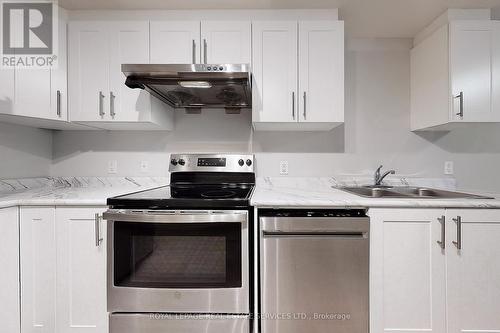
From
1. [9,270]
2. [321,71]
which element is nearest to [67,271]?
[9,270]

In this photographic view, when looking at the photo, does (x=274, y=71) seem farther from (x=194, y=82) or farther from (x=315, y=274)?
(x=315, y=274)

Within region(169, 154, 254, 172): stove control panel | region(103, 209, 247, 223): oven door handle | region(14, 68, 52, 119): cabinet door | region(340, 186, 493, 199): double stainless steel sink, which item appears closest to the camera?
region(103, 209, 247, 223): oven door handle

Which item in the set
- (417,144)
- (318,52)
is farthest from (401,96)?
(318,52)

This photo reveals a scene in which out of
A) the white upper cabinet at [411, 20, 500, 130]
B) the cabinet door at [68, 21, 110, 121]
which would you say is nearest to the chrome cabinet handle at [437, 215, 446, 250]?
the white upper cabinet at [411, 20, 500, 130]

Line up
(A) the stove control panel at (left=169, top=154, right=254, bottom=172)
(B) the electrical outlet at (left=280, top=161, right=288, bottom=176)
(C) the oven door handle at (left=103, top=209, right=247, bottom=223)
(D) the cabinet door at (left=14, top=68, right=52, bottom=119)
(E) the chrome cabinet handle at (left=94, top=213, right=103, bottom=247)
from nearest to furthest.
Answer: (C) the oven door handle at (left=103, top=209, right=247, bottom=223)
(E) the chrome cabinet handle at (left=94, top=213, right=103, bottom=247)
(D) the cabinet door at (left=14, top=68, right=52, bottom=119)
(A) the stove control panel at (left=169, top=154, right=254, bottom=172)
(B) the electrical outlet at (left=280, top=161, right=288, bottom=176)

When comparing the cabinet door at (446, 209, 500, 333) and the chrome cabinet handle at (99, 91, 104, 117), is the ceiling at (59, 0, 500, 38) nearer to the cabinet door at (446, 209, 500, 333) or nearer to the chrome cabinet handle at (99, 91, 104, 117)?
the chrome cabinet handle at (99, 91, 104, 117)

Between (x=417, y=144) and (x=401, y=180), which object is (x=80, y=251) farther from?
(x=417, y=144)

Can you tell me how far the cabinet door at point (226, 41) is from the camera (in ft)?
5.94

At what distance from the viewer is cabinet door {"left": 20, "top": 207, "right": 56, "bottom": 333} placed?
148 cm

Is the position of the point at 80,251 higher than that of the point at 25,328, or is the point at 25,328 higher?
the point at 80,251

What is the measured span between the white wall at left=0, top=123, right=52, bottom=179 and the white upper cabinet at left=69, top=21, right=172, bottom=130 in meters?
0.49

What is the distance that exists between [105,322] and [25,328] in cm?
46

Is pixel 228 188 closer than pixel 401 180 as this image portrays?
Yes

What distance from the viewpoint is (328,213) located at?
1.43 metres
